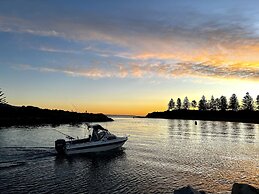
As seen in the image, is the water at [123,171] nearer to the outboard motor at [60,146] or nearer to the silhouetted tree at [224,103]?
the outboard motor at [60,146]

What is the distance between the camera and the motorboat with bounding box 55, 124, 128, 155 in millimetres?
37791

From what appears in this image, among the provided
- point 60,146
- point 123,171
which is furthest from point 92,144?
point 123,171

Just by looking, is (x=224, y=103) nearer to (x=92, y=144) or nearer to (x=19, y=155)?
(x=92, y=144)

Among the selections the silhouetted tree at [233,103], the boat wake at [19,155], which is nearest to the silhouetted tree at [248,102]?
Result: the silhouetted tree at [233,103]

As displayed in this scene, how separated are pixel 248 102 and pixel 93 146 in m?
164

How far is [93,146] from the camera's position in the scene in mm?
39656

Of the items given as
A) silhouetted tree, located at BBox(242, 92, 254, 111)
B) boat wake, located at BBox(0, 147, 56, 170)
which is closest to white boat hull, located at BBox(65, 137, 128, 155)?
boat wake, located at BBox(0, 147, 56, 170)

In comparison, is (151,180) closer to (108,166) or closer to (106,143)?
(108,166)

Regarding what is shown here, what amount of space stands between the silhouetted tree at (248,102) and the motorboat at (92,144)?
520 feet

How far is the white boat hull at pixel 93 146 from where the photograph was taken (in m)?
38.0

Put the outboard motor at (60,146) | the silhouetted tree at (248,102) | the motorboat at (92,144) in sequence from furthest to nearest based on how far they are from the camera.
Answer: the silhouetted tree at (248,102) < the motorboat at (92,144) < the outboard motor at (60,146)

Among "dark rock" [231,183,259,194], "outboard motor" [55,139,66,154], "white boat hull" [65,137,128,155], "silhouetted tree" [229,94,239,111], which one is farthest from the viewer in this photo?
"silhouetted tree" [229,94,239,111]

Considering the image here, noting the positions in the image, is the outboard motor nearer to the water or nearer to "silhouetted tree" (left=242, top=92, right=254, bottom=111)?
the water

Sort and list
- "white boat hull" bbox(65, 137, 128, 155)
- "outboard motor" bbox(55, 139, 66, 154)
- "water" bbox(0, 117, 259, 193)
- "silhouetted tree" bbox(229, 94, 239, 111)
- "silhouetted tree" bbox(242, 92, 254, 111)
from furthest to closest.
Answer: "silhouetted tree" bbox(229, 94, 239, 111)
"silhouetted tree" bbox(242, 92, 254, 111)
"white boat hull" bbox(65, 137, 128, 155)
"outboard motor" bbox(55, 139, 66, 154)
"water" bbox(0, 117, 259, 193)
